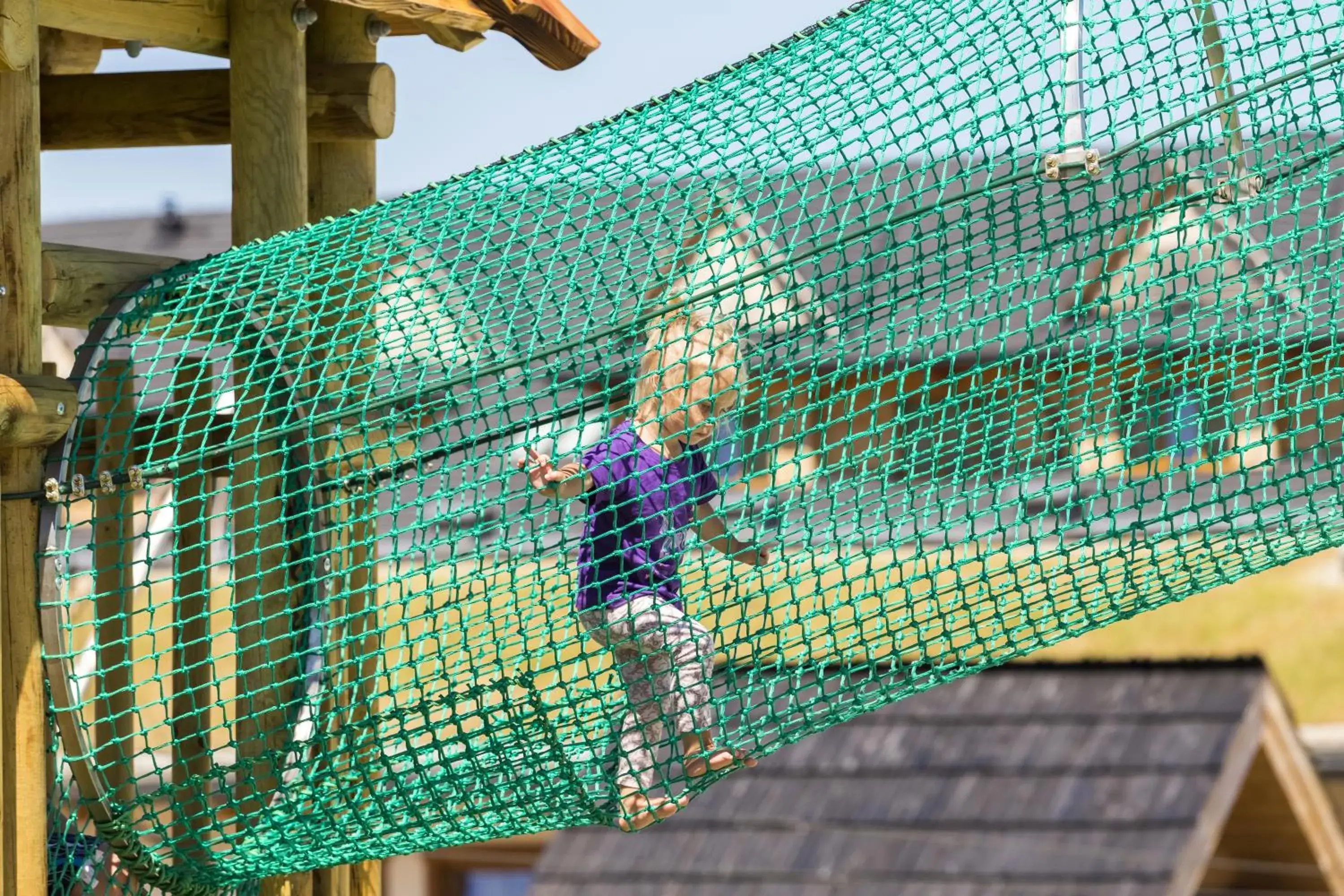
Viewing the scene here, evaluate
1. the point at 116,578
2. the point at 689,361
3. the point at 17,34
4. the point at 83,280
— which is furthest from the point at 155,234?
the point at 689,361

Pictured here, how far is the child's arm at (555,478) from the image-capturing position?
3.31m

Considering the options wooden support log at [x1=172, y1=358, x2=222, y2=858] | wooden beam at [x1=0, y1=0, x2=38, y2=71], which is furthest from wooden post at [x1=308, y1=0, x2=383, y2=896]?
wooden beam at [x1=0, y1=0, x2=38, y2=71]

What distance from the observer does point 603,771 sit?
348 centimetres

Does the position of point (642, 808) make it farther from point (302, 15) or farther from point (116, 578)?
point (302, 15)

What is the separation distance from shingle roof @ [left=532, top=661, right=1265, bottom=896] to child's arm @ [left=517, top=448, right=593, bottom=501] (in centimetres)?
360

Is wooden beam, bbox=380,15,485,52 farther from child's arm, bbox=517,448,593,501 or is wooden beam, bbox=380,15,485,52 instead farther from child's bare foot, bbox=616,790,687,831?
child's bare foot, bbox=616,790,687,831

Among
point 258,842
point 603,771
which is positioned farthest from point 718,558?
point 258,842

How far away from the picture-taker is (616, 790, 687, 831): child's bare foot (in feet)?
11.4

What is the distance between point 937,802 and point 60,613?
4.25 m

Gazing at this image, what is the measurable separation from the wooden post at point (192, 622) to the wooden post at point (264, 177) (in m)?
0.08

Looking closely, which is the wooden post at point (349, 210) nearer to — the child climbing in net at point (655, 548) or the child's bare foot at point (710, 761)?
the child climbing in net at point (655, 548)

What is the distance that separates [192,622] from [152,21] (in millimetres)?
1149

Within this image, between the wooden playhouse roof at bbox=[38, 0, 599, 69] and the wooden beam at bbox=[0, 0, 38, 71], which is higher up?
the wooden playhouse roof at bbox=[38, 0, 599, 69]

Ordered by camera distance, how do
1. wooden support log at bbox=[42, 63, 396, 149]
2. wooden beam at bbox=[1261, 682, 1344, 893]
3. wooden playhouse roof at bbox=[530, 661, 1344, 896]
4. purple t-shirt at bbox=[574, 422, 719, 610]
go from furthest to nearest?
wooden beam at bbox=[1261, 682, 1344, 893]
wooden playhouse roof at bbox=[530, 661, 1344, 896]
wooden support log at bbox=[42, 63, 396, 149]
purple t-shirt at bbox=[574, 422, 719, 610]
